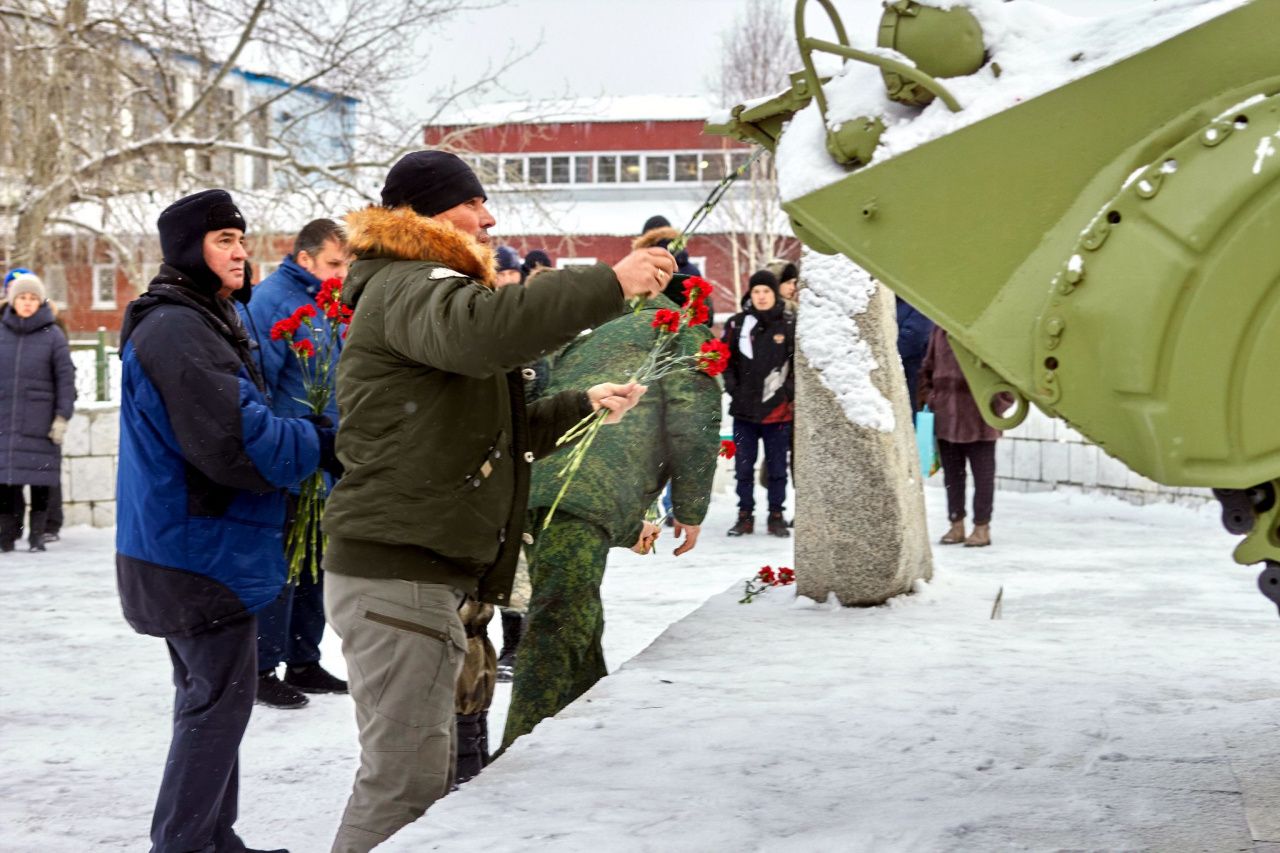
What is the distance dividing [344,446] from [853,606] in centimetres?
392

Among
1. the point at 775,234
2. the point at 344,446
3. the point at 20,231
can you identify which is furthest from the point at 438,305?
the point at 775,234

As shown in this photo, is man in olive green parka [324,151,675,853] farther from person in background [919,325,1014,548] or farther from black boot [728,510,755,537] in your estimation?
black boot [728,510,755,537]

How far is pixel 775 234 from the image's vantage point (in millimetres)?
35969

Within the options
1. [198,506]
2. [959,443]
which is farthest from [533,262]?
[198,506]

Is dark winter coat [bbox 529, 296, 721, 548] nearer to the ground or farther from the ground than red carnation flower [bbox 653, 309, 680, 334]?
nearer to the ground

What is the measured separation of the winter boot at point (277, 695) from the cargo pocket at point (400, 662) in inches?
113

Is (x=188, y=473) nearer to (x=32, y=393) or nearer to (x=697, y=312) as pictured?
(x=697, y=312)

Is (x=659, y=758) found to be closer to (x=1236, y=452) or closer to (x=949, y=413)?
(x=1236, y=452)

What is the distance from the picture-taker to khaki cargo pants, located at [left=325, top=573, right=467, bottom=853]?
10.9 ft

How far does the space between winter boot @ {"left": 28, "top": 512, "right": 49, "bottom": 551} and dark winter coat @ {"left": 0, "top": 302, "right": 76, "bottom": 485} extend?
0.26 metres

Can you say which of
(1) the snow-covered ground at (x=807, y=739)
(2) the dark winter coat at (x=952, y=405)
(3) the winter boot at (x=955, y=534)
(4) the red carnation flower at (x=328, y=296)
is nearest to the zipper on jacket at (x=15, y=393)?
(1) the snow-covered ground at (x=807, y=739)

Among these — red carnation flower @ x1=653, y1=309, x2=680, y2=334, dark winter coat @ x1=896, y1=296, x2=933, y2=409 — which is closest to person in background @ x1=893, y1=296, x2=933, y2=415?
dark winter coat @ x1=896, y1=296, x2=933, y2=409

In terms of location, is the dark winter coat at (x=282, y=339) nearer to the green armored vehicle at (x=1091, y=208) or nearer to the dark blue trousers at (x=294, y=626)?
the dark blue trousers at (x=294, y=626)

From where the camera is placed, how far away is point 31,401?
1062cm
